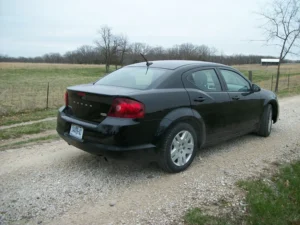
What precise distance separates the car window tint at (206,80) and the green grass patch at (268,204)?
151 centimetres

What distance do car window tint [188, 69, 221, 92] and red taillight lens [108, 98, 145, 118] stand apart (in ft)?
3.73

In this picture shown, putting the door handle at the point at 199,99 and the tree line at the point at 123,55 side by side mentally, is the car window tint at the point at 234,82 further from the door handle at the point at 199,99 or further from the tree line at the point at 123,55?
the tree line at the point at 123,55

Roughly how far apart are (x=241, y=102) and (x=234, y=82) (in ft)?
1.26

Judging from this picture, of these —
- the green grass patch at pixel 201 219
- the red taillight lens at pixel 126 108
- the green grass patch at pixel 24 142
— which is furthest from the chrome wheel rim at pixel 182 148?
the green grass patch at pixel 24 142

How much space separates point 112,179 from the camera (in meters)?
3.82

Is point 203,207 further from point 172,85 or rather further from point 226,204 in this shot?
point 172,85

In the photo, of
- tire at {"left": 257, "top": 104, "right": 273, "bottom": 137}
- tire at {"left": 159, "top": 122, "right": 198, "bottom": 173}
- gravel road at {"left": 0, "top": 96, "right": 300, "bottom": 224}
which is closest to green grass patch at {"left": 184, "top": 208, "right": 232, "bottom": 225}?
gravel road at {"left": 0, "top": 96, "right": 300, "bottom": 224}

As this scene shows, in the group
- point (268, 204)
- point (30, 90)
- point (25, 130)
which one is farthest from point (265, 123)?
point (30, 90)

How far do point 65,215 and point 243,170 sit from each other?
254 centimetres

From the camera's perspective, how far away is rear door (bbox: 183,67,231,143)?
4227 mm

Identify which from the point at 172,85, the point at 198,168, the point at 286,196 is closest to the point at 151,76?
the point at 172,85

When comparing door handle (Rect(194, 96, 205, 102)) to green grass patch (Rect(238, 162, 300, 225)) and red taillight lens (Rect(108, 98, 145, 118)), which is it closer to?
red taillight lens (Rect(108, 98, 145, 118))

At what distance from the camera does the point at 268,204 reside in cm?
326

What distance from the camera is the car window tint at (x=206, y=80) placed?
4363mm
